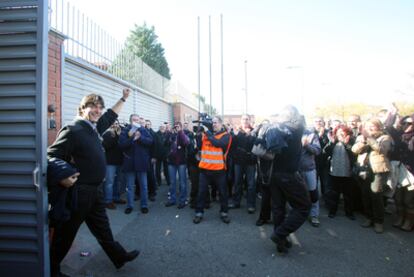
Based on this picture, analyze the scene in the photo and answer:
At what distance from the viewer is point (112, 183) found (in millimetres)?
6402

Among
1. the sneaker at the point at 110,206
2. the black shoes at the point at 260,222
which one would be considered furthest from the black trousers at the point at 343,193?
the sneaker at the point at 110,206

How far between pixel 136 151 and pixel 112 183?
114 cm

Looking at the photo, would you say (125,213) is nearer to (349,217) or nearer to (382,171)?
(349,217)

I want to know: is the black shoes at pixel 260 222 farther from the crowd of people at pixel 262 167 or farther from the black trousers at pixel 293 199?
the black trousers at pixel 293 199

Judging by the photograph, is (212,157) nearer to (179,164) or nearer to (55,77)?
(179,164)

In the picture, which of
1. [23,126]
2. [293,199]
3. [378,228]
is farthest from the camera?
[378,228]

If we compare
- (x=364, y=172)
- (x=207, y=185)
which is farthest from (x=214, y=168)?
(x=364, y=172)

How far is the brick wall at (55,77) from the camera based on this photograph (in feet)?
18.9

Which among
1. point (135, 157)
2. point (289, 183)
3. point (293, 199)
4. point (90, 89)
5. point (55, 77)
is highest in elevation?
point (90, 89)

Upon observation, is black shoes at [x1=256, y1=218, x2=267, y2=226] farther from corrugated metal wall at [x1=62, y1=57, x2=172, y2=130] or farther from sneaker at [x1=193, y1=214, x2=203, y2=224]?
corrugated metal wall at [x1=62, y1=57, x2=172, y2=130]

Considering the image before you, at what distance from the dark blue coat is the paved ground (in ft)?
3.46

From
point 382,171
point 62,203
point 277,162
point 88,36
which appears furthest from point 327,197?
point 88,36

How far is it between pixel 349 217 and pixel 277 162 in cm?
275

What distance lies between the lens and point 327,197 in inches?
229
